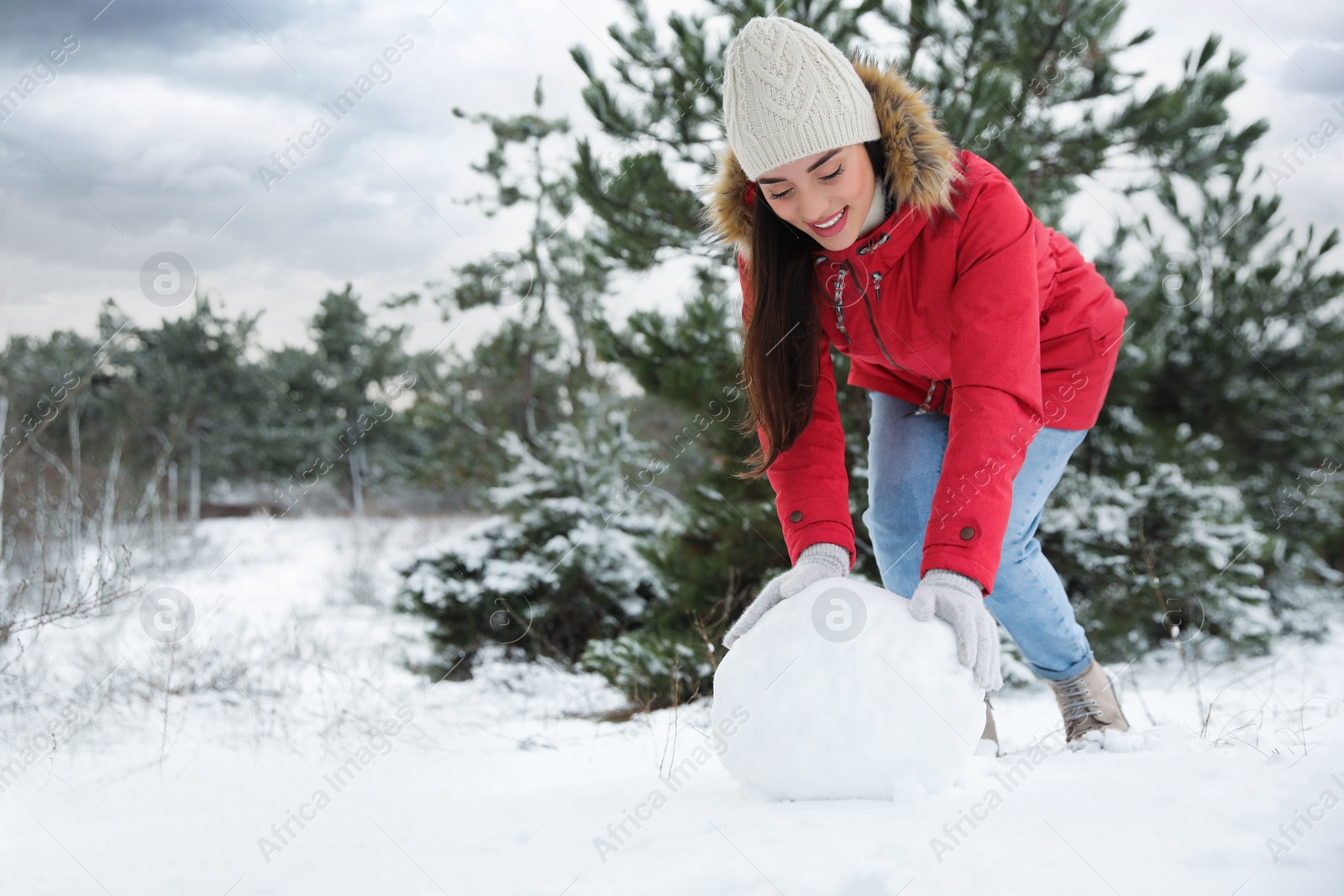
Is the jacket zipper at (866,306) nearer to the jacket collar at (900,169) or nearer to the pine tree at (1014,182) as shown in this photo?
the jacket collar at (900,169)

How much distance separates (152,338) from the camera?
17.0 meters

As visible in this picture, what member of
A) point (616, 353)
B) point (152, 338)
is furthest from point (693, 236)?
point (152, 338)

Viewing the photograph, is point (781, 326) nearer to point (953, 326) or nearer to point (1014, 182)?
point (953, 326)

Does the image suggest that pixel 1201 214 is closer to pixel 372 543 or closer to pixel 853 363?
pixel 853 363

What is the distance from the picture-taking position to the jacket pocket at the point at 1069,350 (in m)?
2.13

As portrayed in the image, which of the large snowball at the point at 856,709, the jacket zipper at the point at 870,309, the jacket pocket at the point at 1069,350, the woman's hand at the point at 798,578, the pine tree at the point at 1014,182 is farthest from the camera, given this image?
the pine tree at the point at 1014,182

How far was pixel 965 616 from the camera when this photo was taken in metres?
1.68

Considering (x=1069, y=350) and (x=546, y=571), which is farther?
(x=546, y=571)

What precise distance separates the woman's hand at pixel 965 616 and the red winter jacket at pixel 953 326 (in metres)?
0.03

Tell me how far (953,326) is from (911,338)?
15cm

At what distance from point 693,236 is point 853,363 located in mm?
2410

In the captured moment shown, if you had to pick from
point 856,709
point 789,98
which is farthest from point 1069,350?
point 856,709

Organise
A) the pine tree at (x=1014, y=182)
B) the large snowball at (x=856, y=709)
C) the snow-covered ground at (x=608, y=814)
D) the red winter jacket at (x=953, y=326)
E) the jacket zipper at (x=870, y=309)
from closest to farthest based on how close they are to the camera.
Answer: the snow-covered ground at (x=608, y=814)
the large snowball at (x=856, y=709)
the red winter jacket at (x=953, y=326)
the jacket zipper at (x=870, y=309)
the pine tree at (x=1014, y=182)

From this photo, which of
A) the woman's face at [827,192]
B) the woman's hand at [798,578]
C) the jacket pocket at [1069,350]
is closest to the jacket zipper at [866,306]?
the woman's face at [827,192]
